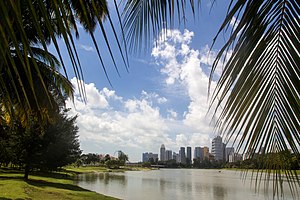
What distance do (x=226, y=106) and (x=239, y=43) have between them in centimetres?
29

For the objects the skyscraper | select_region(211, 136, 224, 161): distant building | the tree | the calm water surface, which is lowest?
the calm water surface

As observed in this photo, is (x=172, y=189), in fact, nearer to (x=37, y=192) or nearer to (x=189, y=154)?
(x=37, y=192)

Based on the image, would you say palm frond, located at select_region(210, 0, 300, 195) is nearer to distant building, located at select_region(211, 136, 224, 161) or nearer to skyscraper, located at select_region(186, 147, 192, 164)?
distant building, located at select_region(211, 136, 224, 161)

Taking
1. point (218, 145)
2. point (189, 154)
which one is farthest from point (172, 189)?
point (189, 154)

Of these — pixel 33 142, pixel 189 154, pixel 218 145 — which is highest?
pixel 189 154

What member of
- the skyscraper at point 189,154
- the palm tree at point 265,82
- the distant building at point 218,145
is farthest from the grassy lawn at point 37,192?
the skyscraper at point 189,154

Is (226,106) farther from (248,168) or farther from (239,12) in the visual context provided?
(239,12)

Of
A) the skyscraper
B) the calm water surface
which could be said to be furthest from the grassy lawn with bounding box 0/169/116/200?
the skyscraper

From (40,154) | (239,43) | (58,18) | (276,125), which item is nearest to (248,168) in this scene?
→ (276,125)

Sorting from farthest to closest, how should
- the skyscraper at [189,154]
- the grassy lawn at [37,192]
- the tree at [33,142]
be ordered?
the skyscraper at [189,154] → the tree at [33,142] → the grassy lawn at [37,192]

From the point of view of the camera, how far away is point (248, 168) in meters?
1.54

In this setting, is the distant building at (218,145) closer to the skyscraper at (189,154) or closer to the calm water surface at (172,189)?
the calm water surface at (172,189)

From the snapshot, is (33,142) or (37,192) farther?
(33,142)

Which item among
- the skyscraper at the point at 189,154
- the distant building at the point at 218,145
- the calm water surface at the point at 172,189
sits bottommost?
the calm water surface at the point at 172,189
